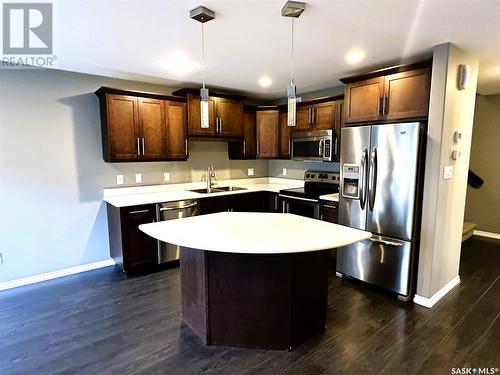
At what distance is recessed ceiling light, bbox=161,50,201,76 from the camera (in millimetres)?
2895

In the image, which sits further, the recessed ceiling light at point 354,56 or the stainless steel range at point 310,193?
the stainless steel range at point 310,193

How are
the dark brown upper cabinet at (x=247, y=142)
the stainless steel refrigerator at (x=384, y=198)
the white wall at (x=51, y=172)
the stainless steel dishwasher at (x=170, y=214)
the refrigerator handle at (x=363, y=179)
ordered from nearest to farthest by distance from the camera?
the stainless steel refrigerator at (x=384, y=198)
the refrigerator handle at (x=363, y=179)
the white wall at (x=51, y=172)
the stainless steel dishwasher at (x=170, y=214)
the dark brown upper cabinet at (x=247, y=142)

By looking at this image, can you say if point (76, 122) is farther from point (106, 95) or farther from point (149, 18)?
point (149, 18)

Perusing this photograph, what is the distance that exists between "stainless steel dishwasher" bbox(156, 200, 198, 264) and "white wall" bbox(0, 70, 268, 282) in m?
0.76

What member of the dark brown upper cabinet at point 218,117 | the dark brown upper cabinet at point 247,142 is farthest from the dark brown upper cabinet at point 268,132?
the dark brown upper cabinet at point 218,117

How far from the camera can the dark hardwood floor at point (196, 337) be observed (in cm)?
201

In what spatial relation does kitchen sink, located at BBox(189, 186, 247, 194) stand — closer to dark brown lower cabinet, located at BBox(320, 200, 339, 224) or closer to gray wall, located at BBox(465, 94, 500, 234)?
dark brown lower cabinet, located at BBox(320, 200, 339, 224)

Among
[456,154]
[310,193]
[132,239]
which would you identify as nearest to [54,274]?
[132,239]

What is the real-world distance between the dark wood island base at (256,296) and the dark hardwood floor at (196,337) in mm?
110

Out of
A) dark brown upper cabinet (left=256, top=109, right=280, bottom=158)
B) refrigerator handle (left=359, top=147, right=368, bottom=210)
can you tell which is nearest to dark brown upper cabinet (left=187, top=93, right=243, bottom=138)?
dark brown upper cabinet (left=256, top=109, right=280, bottom=158)

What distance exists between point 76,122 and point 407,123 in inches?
142

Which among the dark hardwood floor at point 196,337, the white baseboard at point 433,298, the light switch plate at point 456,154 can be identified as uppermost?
the light switch plate at point 456,154

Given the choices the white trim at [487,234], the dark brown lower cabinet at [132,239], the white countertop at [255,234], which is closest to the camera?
the white countertop at [255,234]

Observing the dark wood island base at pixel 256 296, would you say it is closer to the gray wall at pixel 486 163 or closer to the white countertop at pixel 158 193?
the white countertop at pixel 158 193
